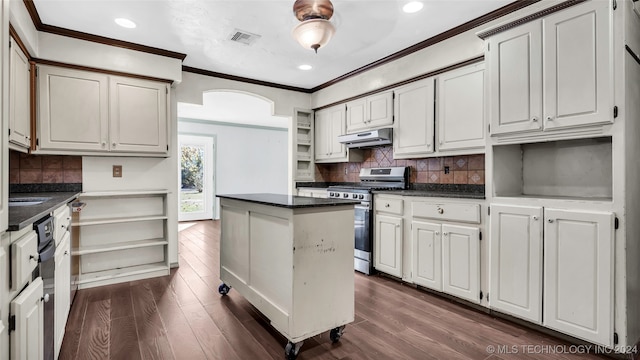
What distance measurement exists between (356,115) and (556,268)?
9.29 feet

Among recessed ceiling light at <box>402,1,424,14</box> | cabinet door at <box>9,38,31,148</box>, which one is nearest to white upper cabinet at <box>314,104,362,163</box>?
recessed ceiling light at <box>402,1,424,14</box>

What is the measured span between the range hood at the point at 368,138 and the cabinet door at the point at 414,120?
9 centimetres

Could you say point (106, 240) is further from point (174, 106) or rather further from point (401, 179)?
point (401, 179)

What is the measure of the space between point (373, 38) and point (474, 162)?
1.61 meters

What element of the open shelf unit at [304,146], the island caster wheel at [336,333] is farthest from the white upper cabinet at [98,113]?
the island caster wheel at [336,333]

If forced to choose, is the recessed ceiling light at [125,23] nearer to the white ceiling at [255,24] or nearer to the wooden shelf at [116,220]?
the white ceiling at [255,24]

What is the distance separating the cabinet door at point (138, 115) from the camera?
3250 mm

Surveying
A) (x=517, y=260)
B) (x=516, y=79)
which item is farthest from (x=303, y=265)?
(x=516, y=79)

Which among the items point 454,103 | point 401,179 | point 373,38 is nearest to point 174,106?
point 373,38

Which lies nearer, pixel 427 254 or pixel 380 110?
pixel 427 254

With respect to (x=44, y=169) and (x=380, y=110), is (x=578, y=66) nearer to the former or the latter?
(x=380, y=110)

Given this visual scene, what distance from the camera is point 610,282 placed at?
74.2 inches

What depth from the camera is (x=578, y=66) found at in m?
2.03

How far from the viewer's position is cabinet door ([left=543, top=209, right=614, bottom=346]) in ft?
6.23
